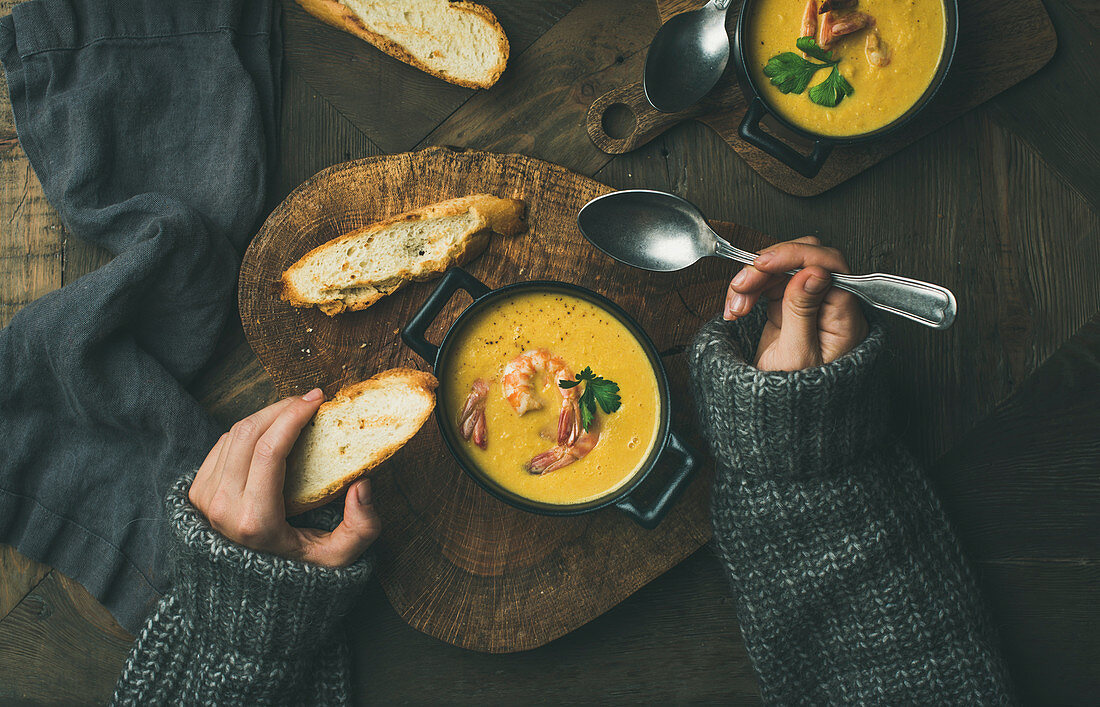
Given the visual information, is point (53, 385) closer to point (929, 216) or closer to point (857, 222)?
point (857, 222)

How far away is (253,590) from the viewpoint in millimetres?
1729

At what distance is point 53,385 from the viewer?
77.8 inches

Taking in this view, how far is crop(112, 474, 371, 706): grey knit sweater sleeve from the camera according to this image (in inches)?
67.7

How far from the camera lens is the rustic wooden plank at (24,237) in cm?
209

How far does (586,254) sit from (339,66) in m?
0.95

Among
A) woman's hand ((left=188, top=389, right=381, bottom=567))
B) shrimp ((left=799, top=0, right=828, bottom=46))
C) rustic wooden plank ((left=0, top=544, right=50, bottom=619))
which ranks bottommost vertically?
rustic wooden plank ((left=0, top=544, right=50, bottom=619))

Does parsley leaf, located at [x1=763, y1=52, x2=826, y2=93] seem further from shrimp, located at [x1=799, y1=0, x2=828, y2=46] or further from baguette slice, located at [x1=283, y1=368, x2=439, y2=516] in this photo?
baguette slice, located at [x1=283, y1=368, x2=439, y2=516]

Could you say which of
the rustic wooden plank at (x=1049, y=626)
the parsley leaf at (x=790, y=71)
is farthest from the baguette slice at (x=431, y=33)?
the rustic wooden plank at (x=1049, y=626)

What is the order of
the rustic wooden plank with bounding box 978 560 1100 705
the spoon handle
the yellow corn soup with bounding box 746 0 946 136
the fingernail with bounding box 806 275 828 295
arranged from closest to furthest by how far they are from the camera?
1. the spoon handle
2. the fingernail with bounding box 806 275 828 295
3. the yellow corn soup with bounding box 746 0 946 136
4. the rustic wooden plank with bounding box 978 560 1100 705

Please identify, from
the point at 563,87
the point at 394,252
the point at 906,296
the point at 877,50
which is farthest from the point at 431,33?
the point at 906,296

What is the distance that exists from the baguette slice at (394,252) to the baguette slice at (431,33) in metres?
0.42

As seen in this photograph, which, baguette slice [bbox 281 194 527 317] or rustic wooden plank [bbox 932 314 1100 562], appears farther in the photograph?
rustic wooden plank [bbox 932 314 1100 562]

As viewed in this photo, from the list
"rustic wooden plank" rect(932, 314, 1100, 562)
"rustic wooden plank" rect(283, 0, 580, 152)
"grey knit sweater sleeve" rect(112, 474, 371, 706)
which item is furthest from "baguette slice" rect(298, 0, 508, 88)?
"rustic wooden plank" rect(932, 314, 1100, 562)

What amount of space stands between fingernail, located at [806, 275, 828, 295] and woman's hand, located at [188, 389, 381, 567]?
121 centimetres
